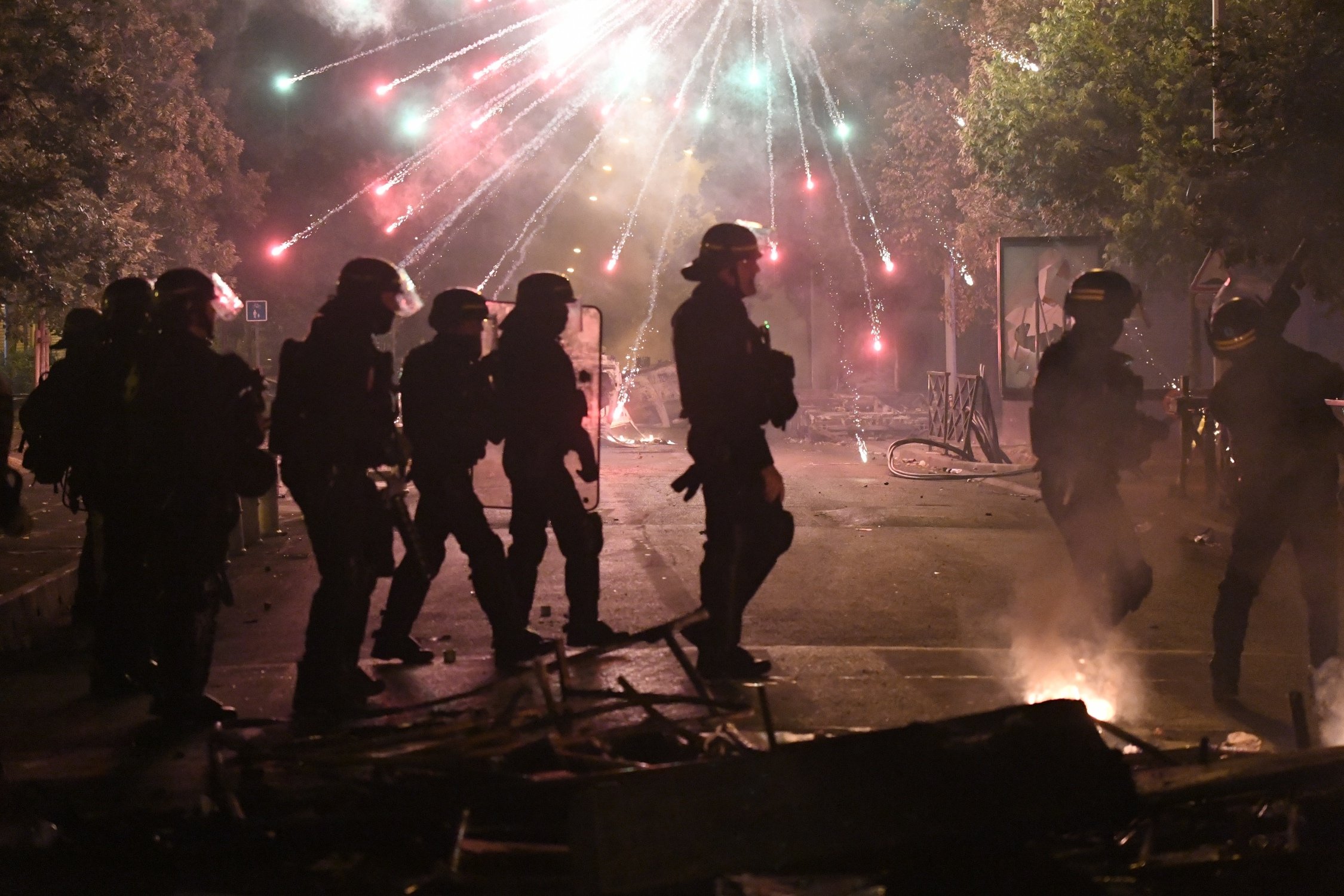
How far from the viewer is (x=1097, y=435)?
18.2 feet

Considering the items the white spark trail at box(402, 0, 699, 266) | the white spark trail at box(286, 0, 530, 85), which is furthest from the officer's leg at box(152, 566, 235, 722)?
the white spark trail at box(402, 0, 699, 266)

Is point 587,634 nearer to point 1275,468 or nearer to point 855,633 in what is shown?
point 855,633

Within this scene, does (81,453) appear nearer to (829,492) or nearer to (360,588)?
(360,588)

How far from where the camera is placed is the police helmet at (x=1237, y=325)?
18.0 feet

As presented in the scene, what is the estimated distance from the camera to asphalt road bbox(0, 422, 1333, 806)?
5.43 m

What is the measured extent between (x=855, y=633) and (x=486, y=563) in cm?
223

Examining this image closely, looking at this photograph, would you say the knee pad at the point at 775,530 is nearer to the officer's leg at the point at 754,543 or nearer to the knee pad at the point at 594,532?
the officer's leg at the point at 754,543

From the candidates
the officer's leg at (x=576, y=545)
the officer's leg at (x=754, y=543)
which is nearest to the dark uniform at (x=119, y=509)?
the officer's leg at (x=576, y=545)

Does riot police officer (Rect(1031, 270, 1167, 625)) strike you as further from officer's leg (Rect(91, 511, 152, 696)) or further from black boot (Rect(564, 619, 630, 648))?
officer's leg (Rect(91, 511, 152, 696))

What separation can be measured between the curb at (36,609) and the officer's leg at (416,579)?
6.73 ft

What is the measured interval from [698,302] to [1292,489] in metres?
2.60

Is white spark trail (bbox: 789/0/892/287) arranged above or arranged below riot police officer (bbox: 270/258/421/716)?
above

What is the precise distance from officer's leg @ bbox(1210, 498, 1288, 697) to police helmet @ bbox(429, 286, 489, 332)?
357cm

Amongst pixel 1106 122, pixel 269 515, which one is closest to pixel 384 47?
pixel 1106 122
